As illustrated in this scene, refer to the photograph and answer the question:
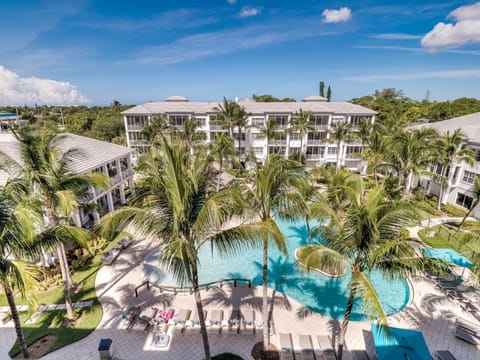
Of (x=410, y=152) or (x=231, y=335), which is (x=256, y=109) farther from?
(x=231, y=335)

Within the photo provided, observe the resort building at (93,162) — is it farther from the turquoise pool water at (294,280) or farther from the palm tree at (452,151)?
the palm tree at (452,151)

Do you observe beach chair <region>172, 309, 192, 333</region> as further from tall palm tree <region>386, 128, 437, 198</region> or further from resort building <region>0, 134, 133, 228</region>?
tall palm tree <region>386, 128, 437, 198</region>

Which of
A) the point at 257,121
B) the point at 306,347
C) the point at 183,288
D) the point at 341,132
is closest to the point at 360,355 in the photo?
the point at 306,347

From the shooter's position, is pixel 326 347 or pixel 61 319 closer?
pixel 326 347

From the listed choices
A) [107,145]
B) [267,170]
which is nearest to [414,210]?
[267,170]

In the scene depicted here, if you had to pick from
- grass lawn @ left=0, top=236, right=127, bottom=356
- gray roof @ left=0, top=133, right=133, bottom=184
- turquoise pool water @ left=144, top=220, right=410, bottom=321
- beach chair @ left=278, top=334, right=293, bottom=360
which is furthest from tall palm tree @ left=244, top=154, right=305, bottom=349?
gray roof @ left=0, top=133, right=133, bottom=184

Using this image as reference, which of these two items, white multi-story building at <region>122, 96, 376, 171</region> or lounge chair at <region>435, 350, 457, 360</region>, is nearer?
lounge chair at <region>435, 350, 457, 360</region>
